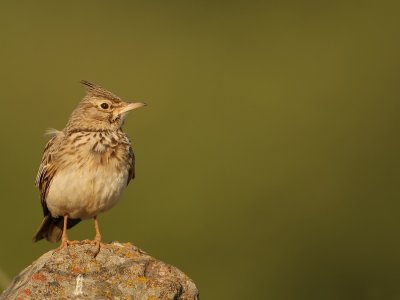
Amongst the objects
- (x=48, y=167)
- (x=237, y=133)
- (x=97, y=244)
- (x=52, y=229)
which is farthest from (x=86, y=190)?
(x=237, y=133)

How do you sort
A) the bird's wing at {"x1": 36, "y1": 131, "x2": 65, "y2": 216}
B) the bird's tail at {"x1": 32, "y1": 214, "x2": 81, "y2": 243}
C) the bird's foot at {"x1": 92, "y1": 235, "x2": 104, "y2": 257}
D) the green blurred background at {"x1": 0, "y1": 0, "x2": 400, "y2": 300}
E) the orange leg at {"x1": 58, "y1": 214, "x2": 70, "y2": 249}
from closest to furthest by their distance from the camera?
1. the bird's foot at {"x1": 92, "y1": 235, "x2": 104, "y2": 257}
2. the orange leg at {"x1": 58, "y1": 214, "x2": 70, "y2": 249}
3. the bird's wing at {"x1": 36, "y1": 131, "x2": 65, "y2": 216}
4. the bird's tail at {"x1": 32, "y1": 214, "x2": 81, "y2": 243}
5. the green blurred background at {"x1": 0, "y1": 0, "x2": 400, "y2": 300}

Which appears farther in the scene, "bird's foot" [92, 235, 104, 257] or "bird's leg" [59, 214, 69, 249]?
"bird's leg" [59, 214, 69, 249]

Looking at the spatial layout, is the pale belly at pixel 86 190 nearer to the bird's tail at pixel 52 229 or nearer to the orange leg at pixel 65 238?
the orange leg at pixel 65 238

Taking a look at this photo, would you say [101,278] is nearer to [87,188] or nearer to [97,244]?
[97,244]

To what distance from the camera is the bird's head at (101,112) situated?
11.8 meters

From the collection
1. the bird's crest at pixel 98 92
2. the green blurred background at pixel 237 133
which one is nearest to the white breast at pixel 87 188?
the bird's crest at pixel 98 92

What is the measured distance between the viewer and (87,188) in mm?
11141

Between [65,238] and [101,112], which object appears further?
[101,112]

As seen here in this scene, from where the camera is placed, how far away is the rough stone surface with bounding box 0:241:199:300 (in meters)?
9.38

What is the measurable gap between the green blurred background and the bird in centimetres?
643

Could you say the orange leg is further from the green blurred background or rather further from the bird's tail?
the green blurred background

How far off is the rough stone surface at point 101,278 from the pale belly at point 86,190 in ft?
3.87

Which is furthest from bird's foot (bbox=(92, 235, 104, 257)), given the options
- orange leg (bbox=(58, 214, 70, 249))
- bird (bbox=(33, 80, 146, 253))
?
bird (bbox=(33, 80, 146, 253))

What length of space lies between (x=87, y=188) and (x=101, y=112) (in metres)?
1.00
